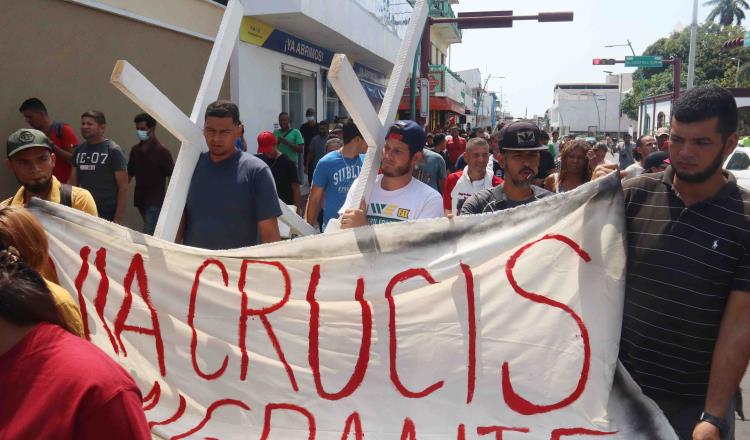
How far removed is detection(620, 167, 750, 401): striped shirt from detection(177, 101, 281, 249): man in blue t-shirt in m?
1.80

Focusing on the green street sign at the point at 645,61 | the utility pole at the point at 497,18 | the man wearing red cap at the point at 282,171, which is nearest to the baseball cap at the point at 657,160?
the man wearing red cap at the point at 282,171

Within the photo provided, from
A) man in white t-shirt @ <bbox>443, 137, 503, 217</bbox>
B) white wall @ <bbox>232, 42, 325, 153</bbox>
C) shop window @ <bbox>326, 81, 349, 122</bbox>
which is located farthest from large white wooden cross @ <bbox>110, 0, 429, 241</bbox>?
shop window @ <bbox>326, 81, 349, 122</bbox>

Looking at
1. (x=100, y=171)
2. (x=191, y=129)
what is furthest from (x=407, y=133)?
(x=100, y=171)

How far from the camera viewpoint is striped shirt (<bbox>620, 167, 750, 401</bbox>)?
6.60ft

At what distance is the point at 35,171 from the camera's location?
3.14 meters

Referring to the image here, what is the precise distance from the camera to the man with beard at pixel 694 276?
6.54 ft

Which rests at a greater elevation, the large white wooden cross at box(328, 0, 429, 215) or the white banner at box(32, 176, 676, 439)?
the large white wooden cross at box(328, 0, 429, 215)

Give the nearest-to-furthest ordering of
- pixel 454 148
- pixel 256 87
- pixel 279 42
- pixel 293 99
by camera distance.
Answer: pixel 454 148
pixel 256 87
pixel 279 42
pixel 293 99

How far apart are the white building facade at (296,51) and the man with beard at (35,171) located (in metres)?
8.67

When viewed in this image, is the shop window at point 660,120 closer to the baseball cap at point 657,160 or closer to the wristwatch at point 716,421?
the baseball cap at point 657,160

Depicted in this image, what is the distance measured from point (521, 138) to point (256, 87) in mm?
10102

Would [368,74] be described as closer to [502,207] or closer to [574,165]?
[574,165]

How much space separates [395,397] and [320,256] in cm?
64

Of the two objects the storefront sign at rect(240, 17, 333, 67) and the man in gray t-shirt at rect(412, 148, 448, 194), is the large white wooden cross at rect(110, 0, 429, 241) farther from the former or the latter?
the storefront sign at rect(240, 17, 333, 67)
